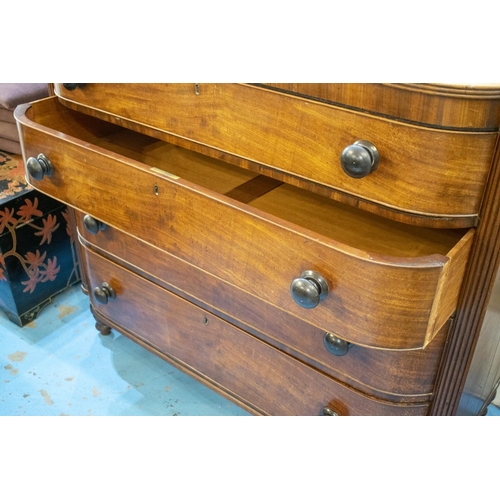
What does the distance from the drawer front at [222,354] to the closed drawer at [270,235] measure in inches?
8.2

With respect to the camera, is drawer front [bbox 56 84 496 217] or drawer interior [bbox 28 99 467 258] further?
drawer interior [bbox 28 99 467 258]

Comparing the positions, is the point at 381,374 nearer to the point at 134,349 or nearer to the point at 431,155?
the point at 431,155

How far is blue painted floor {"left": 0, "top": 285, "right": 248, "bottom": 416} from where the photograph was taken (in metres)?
1.15

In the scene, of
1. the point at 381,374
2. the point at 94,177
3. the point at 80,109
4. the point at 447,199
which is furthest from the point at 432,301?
the point at 80,109

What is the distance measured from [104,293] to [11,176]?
0.34 m

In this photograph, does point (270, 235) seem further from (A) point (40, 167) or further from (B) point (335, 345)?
(A) point (40, 167)

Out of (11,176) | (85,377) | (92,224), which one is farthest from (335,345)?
A: (11,176)

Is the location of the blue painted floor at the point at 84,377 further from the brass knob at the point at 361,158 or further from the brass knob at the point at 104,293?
the brass knob at the point at 361,158

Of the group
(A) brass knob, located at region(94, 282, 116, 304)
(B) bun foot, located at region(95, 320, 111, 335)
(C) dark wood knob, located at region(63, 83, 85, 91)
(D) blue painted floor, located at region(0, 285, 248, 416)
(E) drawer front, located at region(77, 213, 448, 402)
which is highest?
(C) dark wood knob, located at region(63, 83, 85, 91)

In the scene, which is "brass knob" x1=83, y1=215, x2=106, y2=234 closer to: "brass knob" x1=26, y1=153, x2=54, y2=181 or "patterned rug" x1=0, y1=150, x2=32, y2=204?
"brass knob" x1=26, y1=153, x2=54, y2=181

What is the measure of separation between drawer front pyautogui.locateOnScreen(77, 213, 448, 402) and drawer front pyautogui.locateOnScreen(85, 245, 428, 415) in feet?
0.06

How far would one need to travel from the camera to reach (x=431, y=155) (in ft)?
2.06

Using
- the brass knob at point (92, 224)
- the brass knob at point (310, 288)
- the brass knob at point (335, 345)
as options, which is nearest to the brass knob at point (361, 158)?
the brass knob at point (310, 288)

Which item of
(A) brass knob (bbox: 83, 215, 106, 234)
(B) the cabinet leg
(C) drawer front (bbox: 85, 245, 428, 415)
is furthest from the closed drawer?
(B) the cabinet leg
